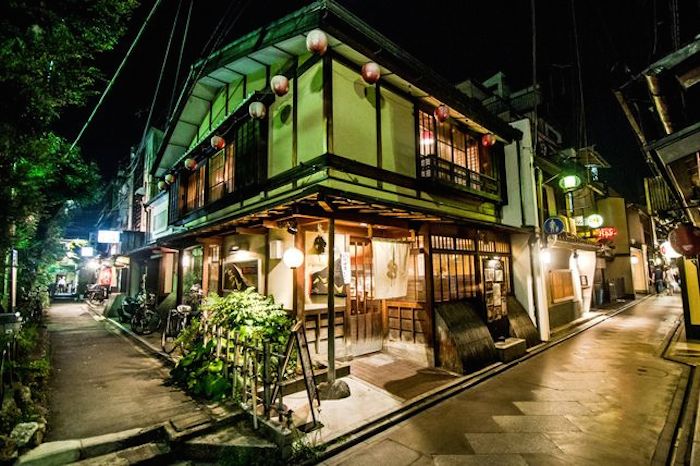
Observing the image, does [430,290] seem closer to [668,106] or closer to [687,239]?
[668,106]

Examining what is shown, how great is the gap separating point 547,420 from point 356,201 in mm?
6838

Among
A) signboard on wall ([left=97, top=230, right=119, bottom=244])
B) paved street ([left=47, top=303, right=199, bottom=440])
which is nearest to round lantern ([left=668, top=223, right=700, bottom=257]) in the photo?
paved street ([left=47, top=303, right=199, bottom=440])

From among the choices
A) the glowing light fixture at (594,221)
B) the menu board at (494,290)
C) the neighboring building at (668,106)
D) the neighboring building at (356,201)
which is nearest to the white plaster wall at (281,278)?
the neighboring building at (356,201)

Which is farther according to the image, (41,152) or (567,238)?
(567,238)

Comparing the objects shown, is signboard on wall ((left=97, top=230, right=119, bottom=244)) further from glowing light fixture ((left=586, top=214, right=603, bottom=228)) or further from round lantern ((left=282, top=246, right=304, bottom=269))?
glowing light fixture ((left=586, top=214, right=603, bottom=228))

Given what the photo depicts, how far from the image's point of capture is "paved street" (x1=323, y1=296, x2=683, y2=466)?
6.04 m

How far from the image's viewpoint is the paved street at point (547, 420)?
6043 mm

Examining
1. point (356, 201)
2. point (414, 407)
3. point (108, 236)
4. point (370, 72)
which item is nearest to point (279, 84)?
point (370, 72)

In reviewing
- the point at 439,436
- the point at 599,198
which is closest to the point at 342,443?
the point at 439,436

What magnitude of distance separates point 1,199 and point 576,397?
13933mm

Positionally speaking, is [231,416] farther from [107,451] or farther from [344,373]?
[344,373]

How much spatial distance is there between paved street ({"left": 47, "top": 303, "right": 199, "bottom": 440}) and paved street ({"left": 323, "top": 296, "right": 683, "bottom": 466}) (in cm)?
425

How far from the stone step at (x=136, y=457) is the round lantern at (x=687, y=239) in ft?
48.1

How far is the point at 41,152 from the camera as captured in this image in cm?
659
